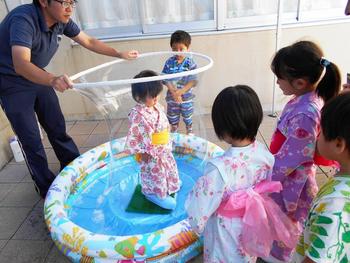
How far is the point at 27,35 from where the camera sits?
7.35 feet

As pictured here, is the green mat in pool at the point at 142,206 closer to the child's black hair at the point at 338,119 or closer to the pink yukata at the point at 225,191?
the pink yukata at the point at 225,191

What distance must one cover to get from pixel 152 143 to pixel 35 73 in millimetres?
925

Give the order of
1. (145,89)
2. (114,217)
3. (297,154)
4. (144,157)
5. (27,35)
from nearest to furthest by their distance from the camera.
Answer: (297,154), (145,89), (27,35), (144,157), (114,217)

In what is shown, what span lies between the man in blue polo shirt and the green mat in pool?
87 cm

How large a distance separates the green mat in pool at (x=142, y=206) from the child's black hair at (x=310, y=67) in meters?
1.45

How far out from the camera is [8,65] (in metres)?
2.47

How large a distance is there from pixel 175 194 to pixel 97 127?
1988 mm

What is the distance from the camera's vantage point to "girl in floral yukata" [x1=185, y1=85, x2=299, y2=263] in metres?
Answer: 1.32

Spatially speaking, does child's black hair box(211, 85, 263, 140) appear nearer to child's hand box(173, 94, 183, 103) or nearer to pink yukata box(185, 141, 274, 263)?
Answer: pink yukata box(185, 141, 274, 263)

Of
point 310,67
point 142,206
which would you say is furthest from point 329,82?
point 142,206

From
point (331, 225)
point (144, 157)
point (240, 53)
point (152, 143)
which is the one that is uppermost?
point (331, 225)

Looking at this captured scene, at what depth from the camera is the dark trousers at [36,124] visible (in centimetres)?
256

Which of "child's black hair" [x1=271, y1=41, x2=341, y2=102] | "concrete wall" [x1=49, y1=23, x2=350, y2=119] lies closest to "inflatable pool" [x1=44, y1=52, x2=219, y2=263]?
"child's black hair" [x1=271, y1=41, x2=341, y2=102]

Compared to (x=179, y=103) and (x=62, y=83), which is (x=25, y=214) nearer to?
(x=62, y=83)
